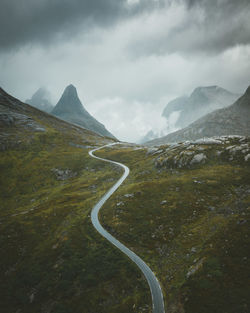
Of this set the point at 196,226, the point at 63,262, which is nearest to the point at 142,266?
the point at 196,226

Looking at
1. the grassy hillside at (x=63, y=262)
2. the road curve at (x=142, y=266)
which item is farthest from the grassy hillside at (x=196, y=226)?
the grassy hillside at (x=63, y=262)

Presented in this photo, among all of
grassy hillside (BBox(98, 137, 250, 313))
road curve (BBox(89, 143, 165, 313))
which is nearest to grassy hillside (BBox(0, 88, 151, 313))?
road curve (BBox(89, 143, 165, 313))

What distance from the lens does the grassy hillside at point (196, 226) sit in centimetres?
2047

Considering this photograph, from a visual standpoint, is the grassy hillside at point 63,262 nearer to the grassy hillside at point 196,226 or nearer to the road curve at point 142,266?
the road curve at point 142,266

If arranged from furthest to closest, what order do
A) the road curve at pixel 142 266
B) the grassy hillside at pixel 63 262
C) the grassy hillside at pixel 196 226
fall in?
1. the grassy hillside at pixel 63 262
2. the road curve at pixel 142 266
3. the grassy hillside at pixel 196 226

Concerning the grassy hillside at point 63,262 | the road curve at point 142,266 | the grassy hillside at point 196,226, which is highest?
the grassy hillside at point 196,226

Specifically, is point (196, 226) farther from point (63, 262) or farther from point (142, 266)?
point (63, 262)

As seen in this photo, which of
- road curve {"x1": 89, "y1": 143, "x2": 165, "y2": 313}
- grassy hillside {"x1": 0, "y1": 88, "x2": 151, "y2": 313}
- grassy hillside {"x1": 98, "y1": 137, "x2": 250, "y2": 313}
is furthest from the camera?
grassy hillside {"x1": 0, "y1": 88, "x2": 151, "y2": 313}

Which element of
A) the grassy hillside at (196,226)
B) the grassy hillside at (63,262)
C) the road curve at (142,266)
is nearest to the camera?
the grassy hillside at (196,226)

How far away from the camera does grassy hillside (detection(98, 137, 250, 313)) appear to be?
20470 mm

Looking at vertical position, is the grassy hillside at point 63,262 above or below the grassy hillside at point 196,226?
below

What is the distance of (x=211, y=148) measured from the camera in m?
66.7

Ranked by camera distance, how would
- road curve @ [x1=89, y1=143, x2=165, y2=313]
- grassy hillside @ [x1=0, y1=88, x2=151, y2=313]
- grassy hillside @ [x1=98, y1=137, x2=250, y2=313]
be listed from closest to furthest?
grassy hillside @ [x1=98, y1=137, x2=250, y2=313]
road curve @ [x1=89, y1=143, x2=165, y2=313]
grassy hillside @ [x1=0, y1=88, x2=151, y2=313]

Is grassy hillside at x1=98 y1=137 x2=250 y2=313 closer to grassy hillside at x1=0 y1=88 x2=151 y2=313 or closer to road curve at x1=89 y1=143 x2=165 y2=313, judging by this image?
road curve at x1=89 y1=143 x2=165 y2=313
